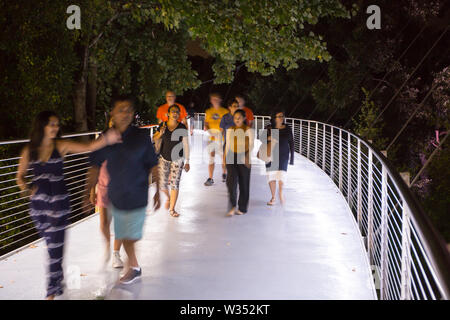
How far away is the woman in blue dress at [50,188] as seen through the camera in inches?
163

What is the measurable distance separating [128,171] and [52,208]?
652mm

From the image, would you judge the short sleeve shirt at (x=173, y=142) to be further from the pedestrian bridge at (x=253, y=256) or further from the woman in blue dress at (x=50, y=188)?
the woman in blue dress at (x=50, y=188)

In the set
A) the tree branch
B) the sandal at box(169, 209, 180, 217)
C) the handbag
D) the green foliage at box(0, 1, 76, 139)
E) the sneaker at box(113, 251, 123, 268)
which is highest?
the tree branch

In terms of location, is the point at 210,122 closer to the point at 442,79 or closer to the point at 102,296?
the point at 102,296

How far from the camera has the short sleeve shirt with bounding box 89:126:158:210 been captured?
432 centimetres

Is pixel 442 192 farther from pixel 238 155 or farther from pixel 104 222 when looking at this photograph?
pixel 104 222

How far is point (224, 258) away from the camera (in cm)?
537

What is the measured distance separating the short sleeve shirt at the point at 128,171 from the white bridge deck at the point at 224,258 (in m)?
0.78

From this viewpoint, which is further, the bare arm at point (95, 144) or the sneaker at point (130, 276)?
the sneaker at point (130, 276)

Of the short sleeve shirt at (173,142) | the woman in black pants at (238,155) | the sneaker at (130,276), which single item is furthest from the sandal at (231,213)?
the sneaker at (130,276)

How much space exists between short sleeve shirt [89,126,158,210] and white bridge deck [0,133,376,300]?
2.55ft

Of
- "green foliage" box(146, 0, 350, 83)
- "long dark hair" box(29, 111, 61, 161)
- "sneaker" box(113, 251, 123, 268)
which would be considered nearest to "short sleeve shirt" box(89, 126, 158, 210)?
"long dark hair" box(29, 111, 61, 161)

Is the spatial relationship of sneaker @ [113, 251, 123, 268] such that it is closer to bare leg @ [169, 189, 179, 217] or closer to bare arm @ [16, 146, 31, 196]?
bare arm @ [16, 146, 31, 196]

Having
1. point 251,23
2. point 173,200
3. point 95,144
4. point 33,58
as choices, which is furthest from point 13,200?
point 251,23
